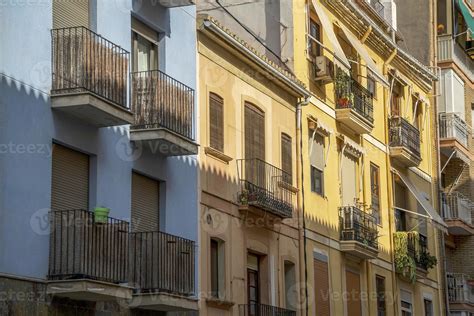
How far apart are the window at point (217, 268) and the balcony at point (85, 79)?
545 centimetres

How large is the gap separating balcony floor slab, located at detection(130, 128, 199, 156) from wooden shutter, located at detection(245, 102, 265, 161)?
3883mm

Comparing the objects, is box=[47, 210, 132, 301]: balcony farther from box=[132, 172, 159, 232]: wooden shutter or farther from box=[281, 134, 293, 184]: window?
box=[281, 134, 293, 184]: window

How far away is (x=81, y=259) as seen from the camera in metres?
19.2

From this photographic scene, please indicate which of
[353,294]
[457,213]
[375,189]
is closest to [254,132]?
[353,294]

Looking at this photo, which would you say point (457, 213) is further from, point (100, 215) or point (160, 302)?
point (100, 215)

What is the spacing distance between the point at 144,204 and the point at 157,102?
6.45ft

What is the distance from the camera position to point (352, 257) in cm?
3253

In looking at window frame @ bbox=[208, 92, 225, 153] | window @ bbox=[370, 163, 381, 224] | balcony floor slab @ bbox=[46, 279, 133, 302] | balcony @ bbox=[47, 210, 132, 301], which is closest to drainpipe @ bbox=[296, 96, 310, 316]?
window frame @ bbox=[208, 92, 225, 153]

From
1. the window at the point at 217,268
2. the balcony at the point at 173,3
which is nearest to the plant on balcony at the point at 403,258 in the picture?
the window at the point at 217,268

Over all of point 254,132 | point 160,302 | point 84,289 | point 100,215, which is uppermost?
point 254,132

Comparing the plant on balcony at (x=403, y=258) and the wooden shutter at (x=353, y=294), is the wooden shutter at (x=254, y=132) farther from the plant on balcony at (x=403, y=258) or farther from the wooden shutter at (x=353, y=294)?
the plant on balcony at (x=403, y=258)

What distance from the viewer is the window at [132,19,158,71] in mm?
23156

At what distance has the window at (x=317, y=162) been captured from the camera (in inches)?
1208

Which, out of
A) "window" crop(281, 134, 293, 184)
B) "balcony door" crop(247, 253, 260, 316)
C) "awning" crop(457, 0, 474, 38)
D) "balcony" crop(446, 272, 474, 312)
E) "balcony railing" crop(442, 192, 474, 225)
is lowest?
"balcony door" crop(247, 253, 260, 316)
